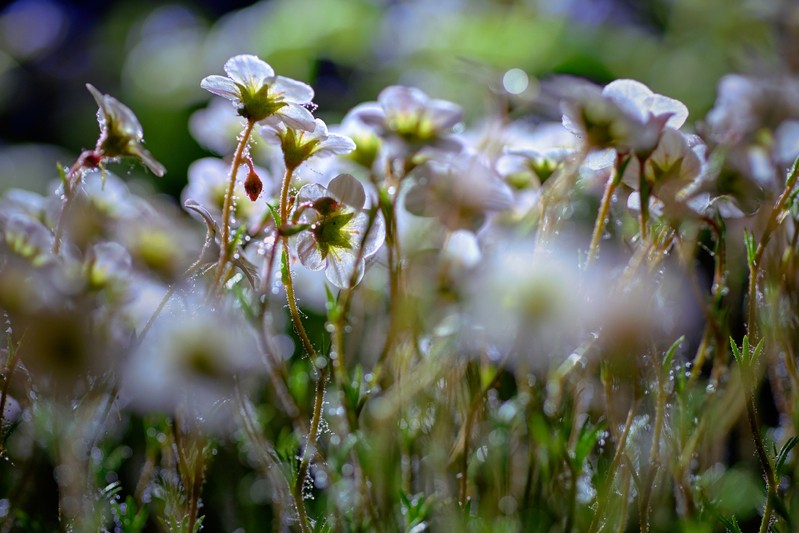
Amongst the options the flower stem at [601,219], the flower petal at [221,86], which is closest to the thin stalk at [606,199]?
the flower stem at [601,219]

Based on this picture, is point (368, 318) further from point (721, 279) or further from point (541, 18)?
point (541, 18)

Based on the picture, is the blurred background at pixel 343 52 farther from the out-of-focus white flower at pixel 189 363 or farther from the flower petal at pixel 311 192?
the out-of-focus white flower at pixel 189 363

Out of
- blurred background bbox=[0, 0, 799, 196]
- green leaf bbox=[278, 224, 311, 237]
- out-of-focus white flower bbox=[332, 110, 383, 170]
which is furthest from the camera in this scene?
blurred background bbox=[0, 0, 799, 196]

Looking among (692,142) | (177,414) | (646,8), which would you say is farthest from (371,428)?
(646,8)

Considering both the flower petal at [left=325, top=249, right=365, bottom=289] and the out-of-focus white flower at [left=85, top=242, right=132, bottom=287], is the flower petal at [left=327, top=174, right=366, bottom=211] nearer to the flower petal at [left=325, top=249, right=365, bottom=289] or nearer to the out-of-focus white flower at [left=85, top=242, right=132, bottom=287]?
the flower petal at [left=325, top=249, right=365, bottom=289]

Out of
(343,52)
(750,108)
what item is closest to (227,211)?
(750,108)

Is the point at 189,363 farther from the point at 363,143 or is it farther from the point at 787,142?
the point at 787,142

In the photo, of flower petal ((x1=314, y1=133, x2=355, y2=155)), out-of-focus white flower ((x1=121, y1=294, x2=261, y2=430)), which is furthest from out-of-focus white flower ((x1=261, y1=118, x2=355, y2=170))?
out-of-focus white flower ((x1=121, y1=294, x2=261, y2=430))

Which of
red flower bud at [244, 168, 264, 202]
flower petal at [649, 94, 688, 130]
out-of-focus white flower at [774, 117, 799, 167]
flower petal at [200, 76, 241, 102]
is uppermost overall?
flower petal at [649, 94, 688, 130]
